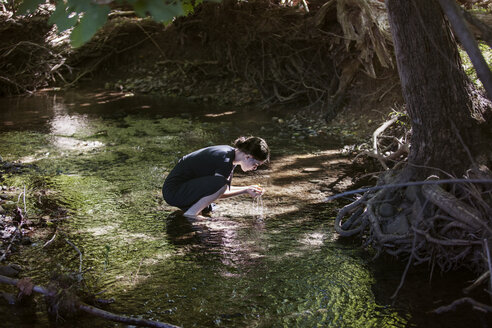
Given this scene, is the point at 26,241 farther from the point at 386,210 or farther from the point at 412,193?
the point at 412,193

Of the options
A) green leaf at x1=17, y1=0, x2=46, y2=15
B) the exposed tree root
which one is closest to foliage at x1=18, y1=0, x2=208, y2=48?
green leaf at x1=17, y1=0, x2=46, y2=15

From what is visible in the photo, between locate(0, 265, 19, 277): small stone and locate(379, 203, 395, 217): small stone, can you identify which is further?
locate(379, 203, 395, 217): small stone

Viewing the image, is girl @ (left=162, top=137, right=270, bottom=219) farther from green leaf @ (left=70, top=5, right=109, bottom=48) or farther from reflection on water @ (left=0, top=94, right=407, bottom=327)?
green leaf @ (left=70, top=5, right=109, bottom=48)

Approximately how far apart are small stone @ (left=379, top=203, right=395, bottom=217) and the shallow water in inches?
15.7

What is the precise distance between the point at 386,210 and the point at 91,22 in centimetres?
368

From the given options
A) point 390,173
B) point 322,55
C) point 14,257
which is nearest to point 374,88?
point 322,55

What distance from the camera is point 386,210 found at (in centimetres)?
469

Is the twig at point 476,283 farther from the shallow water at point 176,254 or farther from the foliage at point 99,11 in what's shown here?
the foliage at point 99,11

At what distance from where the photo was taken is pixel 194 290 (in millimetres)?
3945

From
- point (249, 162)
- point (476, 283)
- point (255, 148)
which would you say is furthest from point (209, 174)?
point (476, 283)

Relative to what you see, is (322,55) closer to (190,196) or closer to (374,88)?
(374,88)

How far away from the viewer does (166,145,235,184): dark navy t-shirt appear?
5266 mm

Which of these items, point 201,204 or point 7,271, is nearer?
point 7,271

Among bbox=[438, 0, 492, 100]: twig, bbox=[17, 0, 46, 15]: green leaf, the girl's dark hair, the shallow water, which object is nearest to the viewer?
bbox=[17, 0, 46, 15]: green leaf
